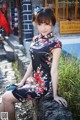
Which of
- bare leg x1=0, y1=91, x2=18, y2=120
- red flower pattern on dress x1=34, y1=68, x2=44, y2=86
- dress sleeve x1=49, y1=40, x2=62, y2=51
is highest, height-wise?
dress sleeve x1=49, y1=40, x2=62, y2=51

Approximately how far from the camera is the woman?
2.89 metres

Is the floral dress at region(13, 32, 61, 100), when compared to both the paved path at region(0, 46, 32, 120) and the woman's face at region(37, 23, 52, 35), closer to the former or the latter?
the woman's face at region(37, 23, 52, 35)

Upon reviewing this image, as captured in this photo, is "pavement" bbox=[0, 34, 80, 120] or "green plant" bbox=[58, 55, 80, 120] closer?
"green plant" bbox=[58, 55, 80, 120]

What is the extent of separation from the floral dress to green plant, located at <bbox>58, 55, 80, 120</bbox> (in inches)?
16.6

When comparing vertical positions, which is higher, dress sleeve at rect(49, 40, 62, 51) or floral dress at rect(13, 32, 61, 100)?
dress sleeve at rect(49, 40, 62, 51)

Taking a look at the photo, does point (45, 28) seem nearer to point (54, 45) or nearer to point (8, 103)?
point (54, 45)

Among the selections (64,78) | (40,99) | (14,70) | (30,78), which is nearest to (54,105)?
(40,99)

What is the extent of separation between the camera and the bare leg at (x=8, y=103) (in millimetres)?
3059

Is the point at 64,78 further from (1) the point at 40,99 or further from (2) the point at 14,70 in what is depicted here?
(2) the point at 14,70

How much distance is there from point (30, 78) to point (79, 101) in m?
0.59

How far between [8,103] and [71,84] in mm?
786

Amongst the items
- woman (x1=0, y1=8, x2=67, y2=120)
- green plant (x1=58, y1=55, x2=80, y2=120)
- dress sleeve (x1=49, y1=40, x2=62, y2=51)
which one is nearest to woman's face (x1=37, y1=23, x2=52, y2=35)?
woman (x1=0, y1=8, x2=67, y2=120)

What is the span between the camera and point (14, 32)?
13969 millimetres

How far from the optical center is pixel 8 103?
3086 mm
